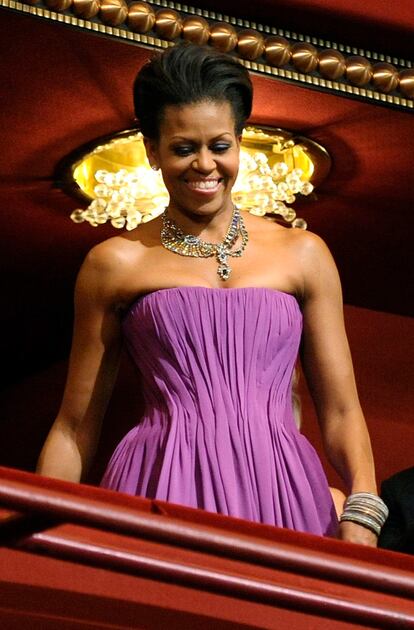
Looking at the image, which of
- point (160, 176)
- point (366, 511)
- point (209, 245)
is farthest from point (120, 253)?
point (160, 176)

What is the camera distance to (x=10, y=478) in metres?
1.42

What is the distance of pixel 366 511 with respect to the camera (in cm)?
182

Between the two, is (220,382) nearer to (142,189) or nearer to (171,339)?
(171,339)

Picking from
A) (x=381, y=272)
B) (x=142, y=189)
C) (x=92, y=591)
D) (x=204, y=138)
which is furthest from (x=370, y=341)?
(x=92, y=591)

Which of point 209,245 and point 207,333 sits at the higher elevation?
point 209,245

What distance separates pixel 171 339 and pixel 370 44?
871mm

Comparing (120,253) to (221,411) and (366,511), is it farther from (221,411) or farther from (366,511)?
(366,511)

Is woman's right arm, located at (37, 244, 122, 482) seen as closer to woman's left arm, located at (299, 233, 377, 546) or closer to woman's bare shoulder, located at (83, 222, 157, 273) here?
woman's bare shoulder, located at (83, 222, 157, 273)

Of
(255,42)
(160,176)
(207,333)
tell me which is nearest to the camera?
(207,333)

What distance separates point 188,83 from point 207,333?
287 millimetres

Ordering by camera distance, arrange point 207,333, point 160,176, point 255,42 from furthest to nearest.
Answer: point 160,176 → point 255,42 → point 207,333

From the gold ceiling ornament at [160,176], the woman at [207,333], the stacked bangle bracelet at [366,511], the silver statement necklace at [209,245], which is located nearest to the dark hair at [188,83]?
the woman at [207,333]

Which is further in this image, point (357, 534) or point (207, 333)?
point (207, 333)

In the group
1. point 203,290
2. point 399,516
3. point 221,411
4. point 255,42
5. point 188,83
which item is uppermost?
point 255,42
